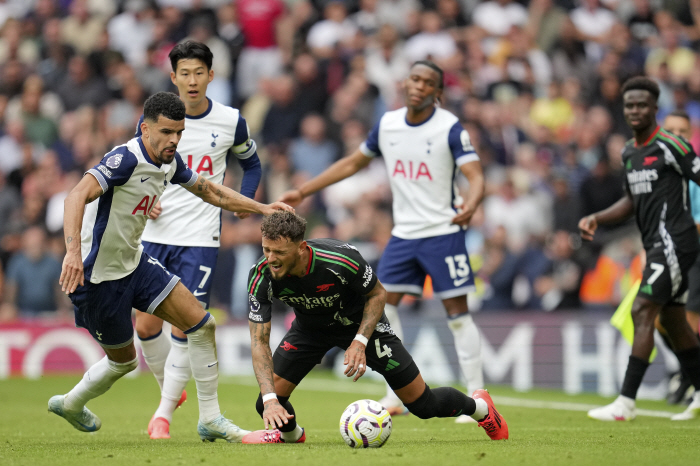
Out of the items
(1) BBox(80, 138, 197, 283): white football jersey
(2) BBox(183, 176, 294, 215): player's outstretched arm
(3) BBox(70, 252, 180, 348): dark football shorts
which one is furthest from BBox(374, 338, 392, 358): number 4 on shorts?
(1) BBox(80, 138, 197, 283): white football jersey

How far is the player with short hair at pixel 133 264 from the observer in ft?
22.4

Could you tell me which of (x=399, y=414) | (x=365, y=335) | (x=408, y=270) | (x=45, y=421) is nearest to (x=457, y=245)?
(x=408, y=270)

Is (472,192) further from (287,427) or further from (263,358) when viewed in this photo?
(263,358)

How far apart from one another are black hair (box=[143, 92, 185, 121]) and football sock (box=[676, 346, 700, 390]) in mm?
5310

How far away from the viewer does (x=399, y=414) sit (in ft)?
31.9

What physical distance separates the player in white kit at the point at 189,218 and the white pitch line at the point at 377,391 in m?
4.35

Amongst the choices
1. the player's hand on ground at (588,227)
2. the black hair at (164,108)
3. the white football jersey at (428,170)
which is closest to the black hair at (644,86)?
the player's hand on ground at (588,227)

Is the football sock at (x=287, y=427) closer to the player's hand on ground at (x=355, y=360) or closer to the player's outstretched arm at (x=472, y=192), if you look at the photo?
the player's hand on ground at (x=355, y=360)

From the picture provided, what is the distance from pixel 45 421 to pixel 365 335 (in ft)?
14.4

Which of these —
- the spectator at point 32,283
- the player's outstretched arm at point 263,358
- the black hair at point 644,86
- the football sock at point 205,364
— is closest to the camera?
the player's outstretched arm at point 263,358

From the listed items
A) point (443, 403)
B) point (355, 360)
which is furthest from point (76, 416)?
point (443, 403)

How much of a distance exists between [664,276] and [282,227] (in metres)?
4.18

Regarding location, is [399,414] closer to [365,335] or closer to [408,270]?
[408,270]

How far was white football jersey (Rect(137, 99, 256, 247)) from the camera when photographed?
824 centimetres
